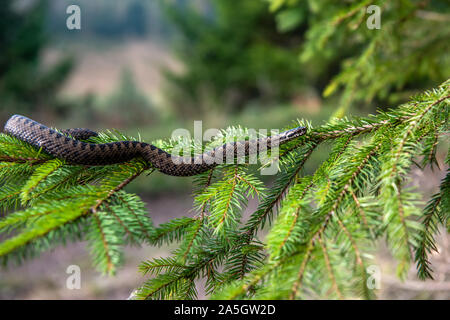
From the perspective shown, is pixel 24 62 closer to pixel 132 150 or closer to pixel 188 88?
pixel 188 88

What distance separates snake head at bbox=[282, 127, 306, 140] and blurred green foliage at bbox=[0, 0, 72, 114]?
14610 mm

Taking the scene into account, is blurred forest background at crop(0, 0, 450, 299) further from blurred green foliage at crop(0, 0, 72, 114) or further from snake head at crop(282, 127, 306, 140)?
snake head at crop(282, 127, 306, 140)

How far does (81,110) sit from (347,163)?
1843 cm

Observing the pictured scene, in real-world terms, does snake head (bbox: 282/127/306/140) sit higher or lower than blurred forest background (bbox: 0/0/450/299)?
lower

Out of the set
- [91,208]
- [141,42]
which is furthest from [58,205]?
[141,42]

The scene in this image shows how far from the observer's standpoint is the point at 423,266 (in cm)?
164

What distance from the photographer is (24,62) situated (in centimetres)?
1484

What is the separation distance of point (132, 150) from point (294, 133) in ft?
3.56

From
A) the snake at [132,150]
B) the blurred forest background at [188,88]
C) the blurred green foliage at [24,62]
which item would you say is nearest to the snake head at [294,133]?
the snake at [132,150]

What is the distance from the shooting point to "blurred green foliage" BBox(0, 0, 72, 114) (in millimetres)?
13992

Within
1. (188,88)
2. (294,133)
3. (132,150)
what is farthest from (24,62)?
(294,133)

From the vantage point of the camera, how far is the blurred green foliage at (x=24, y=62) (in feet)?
45.9

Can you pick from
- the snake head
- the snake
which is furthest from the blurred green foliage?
the snake head
